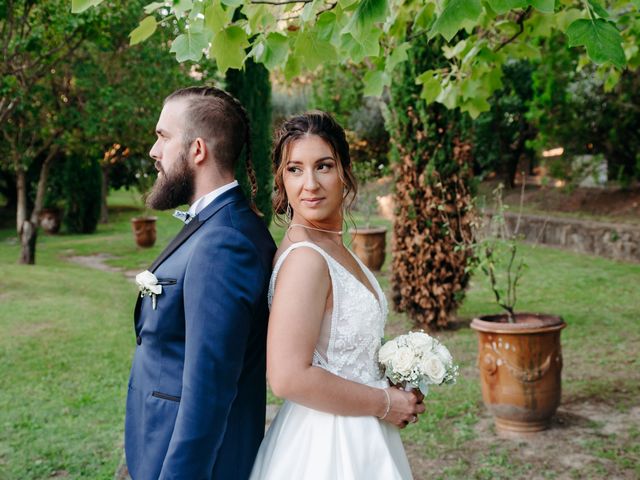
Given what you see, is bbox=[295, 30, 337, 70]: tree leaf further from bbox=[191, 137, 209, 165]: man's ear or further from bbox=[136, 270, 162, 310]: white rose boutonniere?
bbox=[136, 270, 162, 310]: white rose boutonniere

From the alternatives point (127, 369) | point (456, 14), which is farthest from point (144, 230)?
point (456, 14)

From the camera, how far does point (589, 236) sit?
14.9m

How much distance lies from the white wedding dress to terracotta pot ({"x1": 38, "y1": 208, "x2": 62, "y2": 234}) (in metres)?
24.6

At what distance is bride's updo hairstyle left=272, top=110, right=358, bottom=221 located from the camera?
2342 mm

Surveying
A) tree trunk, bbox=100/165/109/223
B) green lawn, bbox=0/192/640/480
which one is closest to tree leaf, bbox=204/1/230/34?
green lawn, bbox=0/192/640/480

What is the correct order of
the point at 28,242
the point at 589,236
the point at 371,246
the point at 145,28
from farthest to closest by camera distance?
the point at 28,242, the point at 589,236, the point at 371,246, the point at 145,28

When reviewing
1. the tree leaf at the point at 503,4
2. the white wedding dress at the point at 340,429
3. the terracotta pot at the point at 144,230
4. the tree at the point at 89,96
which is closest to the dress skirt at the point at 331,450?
the white wedding dress at the point at 340,429

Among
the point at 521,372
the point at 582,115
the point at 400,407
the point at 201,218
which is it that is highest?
the point at 582,115

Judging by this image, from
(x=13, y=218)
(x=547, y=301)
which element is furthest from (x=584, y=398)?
(x=13, y=218)

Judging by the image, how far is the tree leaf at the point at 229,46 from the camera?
2.79 m

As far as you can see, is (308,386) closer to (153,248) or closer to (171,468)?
(171,468)

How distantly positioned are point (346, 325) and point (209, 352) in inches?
18.9

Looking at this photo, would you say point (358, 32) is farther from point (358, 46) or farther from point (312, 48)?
point (312, 48)

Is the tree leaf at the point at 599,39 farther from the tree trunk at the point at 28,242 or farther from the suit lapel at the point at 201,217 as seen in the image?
the tree trunk at the point at 28,242
